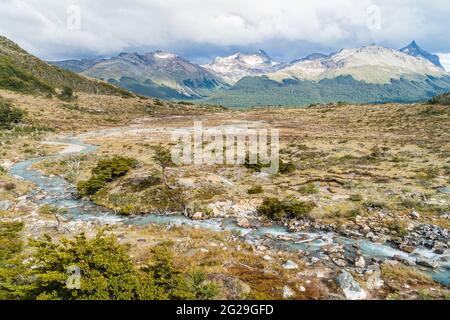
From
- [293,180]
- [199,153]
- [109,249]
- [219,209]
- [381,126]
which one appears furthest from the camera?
[381,126]

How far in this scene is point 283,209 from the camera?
22.4 m

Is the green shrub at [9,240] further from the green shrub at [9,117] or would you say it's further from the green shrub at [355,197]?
the green shrub at [9,117]

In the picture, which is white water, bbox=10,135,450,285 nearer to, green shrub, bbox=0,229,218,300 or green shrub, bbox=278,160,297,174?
green shrub, bbox=0,229,218,300

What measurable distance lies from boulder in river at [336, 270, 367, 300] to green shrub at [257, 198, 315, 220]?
25.9 ft

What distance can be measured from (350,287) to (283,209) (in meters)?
9.39

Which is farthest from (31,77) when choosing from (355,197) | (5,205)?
(355,197)

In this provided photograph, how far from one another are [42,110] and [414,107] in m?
94.3

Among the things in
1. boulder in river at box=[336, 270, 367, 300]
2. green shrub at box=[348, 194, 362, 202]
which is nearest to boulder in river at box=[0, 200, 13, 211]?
boulder in river at box=[336, 270, 367, 300]

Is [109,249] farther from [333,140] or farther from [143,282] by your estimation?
[333,140]

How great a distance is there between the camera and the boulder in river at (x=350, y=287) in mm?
12758

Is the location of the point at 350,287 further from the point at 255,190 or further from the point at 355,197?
the point at 255,190

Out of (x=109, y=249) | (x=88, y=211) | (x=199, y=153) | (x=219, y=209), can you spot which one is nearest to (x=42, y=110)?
(x=199, y=153)

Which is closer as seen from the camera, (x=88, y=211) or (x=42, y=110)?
(x=88, y=211)

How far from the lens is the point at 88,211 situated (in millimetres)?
24750
